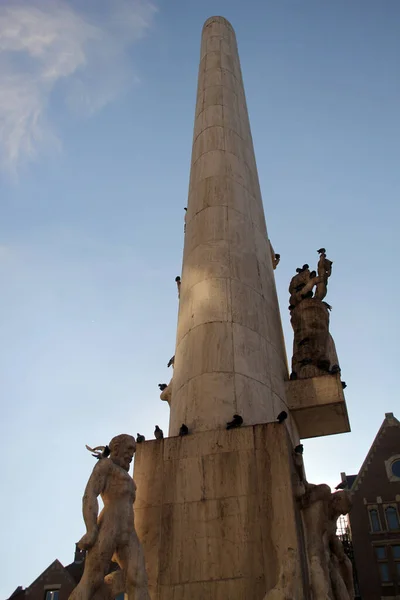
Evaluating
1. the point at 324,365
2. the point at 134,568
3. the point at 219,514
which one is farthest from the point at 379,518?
the point at 134,568

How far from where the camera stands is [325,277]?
13.0m

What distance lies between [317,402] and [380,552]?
29825 mm

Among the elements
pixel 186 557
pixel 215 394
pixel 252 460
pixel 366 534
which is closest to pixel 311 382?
pixel 215 394

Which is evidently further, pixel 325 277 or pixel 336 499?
pixel 325 277

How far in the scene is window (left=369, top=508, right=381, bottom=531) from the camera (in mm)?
37125

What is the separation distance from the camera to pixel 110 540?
716 cm

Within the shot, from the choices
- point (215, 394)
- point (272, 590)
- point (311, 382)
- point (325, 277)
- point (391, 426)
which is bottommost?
point (272, 590)

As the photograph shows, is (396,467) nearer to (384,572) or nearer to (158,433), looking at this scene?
(384,572)

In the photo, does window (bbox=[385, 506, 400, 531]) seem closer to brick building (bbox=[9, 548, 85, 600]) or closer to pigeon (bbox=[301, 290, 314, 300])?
brick building (bbox=[9, 548, 85, 600])

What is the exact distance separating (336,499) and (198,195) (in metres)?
7.40

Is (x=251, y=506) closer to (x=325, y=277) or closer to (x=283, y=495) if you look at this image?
(x=283, y=495)

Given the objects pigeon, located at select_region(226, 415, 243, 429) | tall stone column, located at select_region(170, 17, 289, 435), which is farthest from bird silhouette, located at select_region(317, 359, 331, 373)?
pigeon, located at select_region(226, 415, 243, 429)

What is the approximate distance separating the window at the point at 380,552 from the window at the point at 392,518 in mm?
1282

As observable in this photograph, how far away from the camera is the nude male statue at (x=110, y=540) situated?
695 cm
